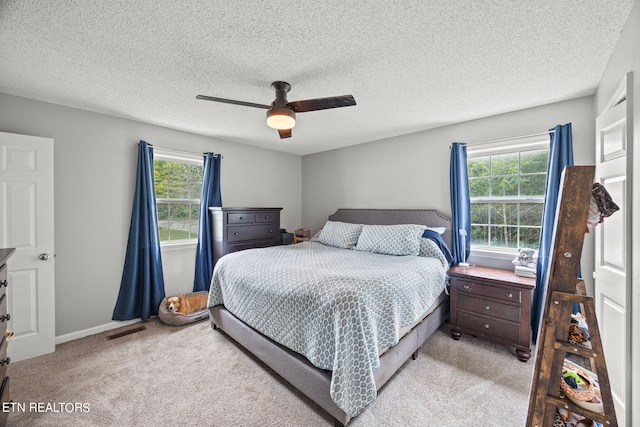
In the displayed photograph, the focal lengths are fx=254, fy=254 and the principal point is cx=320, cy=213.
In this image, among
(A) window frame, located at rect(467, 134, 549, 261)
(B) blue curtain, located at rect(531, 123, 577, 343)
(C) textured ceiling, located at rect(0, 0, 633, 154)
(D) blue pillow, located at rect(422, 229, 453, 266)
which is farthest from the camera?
(D) blue pillow, located at rect(422, 229, 453, 266)

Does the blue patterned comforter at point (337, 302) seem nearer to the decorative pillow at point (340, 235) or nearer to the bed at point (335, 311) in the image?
the bed at point (335, 311)

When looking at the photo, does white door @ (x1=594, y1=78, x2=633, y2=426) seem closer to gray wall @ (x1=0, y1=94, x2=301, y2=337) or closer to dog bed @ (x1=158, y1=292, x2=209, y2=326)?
dog bed @ (x1=158, y1=292, x2=209, y2=326)

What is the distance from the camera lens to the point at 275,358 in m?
1.99

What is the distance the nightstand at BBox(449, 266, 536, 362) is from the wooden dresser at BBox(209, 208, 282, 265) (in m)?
2.59

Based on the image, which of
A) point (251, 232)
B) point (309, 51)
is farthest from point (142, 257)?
point (309, 51)

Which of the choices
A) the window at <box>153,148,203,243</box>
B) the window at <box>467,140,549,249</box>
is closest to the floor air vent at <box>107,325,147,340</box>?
the window at <box>153,148,203,243</box>

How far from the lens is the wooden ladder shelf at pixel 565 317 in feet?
3.48

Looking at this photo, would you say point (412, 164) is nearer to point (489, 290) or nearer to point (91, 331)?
point (489, 290)

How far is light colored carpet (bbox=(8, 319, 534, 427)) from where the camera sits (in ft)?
5.50

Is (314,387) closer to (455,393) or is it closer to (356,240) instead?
(455,393)

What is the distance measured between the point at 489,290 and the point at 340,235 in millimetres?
1839

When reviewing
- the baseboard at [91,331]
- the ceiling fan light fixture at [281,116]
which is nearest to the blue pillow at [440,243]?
the ceiling fan light fixture at [281,116]

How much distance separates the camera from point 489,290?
2.49 metres

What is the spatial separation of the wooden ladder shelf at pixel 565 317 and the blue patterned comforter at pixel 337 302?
2.70 ft
